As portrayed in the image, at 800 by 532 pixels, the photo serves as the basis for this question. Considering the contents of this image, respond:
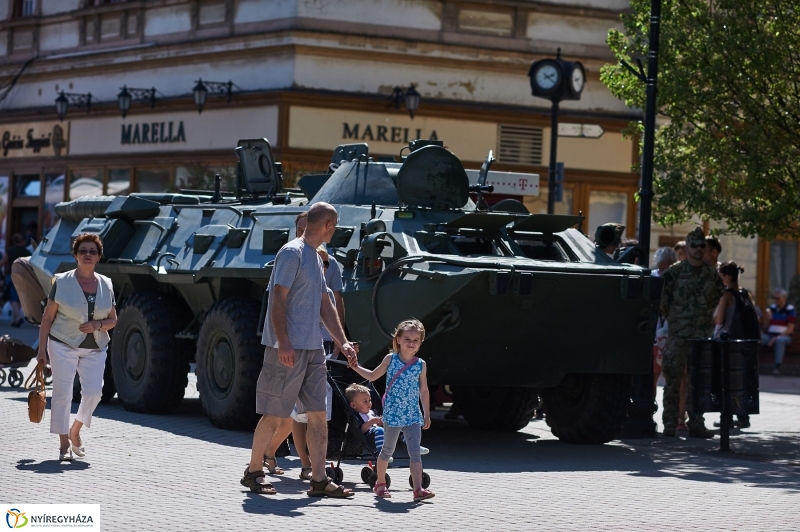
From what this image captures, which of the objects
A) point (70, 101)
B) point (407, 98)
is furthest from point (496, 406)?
point (70, 101)

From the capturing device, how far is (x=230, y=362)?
1377 centimetres

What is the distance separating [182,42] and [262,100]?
2.75m

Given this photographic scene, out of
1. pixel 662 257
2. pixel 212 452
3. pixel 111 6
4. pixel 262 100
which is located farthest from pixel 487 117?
pixel 212 452

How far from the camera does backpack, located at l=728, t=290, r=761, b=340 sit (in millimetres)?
15953

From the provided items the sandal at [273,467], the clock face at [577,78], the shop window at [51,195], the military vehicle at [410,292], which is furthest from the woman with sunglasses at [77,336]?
the shop window at [51,195]

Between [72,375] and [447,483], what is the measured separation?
2849 millimetres

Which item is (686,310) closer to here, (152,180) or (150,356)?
(150,356)

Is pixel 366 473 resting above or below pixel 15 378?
below

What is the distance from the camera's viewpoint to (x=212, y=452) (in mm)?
12344

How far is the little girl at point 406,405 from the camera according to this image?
10109 millimetres

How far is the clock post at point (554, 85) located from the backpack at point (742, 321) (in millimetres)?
3386

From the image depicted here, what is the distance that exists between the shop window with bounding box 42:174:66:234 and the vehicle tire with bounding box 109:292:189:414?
18.8m

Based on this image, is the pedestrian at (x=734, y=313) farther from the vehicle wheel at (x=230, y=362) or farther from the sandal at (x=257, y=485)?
the sandal at (x=257, y=485)

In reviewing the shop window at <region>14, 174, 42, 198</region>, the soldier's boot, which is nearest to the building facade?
the shop window at <region>14, 174, 42, 198</region>
